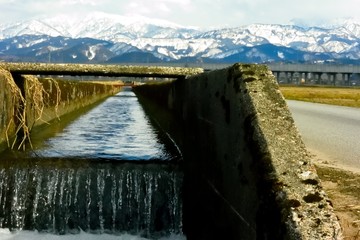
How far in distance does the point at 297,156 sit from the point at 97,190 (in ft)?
16.3

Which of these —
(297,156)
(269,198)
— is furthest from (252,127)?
(269,198)

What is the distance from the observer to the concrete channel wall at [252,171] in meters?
3.93

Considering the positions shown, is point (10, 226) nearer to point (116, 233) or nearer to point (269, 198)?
point (116, 233)

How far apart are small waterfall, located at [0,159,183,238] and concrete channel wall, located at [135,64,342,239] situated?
832mm

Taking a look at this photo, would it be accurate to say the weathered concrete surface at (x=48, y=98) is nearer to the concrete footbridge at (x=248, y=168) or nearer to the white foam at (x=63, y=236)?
the white foam at (x=63, y=236)

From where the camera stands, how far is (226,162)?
5.91 m

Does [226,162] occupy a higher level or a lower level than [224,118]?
lower

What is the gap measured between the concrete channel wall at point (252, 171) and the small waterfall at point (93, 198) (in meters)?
0.83

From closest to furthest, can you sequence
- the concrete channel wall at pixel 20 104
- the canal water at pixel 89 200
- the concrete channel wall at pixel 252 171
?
1. the concrete channel wall at pixel 252 171
2. the canal water at pixel 89 200
3. the concrete channel wall at pixel 20 104

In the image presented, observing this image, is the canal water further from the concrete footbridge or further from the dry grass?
the dry grass

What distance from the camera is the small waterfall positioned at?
8422mm

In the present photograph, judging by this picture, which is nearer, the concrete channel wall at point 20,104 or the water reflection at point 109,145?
the concrete channel wall at point 20,104

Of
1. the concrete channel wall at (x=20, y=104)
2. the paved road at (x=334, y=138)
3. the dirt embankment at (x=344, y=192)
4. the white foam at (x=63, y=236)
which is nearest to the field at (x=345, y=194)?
the dirt embankment at (x=344, y=192)

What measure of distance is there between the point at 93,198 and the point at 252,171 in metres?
4.61
